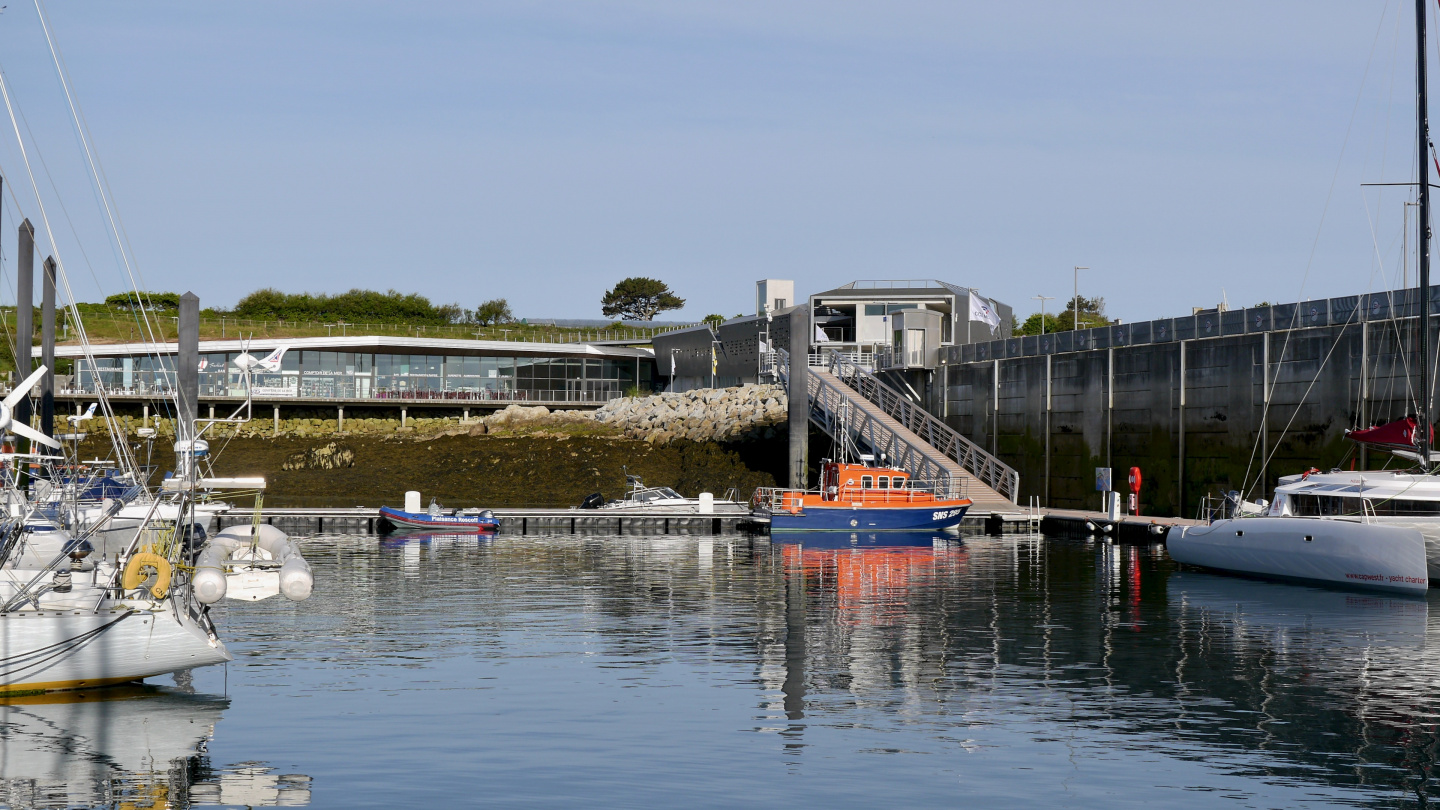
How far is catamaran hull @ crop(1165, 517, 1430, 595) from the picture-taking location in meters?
27.1

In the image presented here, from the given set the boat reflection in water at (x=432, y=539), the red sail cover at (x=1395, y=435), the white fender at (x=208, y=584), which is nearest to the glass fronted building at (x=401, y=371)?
the boat reflection in water at (x=432, y=539)

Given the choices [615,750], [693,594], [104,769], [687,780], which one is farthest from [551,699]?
[693,594]

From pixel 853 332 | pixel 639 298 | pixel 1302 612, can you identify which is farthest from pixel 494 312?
pixel 1302 612

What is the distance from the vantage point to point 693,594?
27.9 meters

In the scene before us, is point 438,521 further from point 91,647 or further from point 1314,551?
point 91,647

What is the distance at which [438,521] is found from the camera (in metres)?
44.9

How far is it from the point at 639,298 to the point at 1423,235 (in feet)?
376

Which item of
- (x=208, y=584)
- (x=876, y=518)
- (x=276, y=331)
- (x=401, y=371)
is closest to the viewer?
(x=208, y=584)

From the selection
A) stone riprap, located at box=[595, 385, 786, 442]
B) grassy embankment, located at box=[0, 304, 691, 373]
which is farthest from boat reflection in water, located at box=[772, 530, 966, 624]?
grassy embankment, located at box=[0, 304, 691, 373]

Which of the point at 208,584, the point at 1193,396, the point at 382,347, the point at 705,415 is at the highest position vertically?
the point at 382,347

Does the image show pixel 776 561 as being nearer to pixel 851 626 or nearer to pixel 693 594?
pixel 693 594

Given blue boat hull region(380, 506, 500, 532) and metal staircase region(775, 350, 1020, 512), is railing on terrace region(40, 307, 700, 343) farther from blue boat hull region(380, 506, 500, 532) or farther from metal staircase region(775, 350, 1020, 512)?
blue boat hull region(380, 506, 500, 532)

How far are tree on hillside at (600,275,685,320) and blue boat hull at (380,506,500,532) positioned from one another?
9774 centimetres

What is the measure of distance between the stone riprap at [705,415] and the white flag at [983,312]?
11.2 m
